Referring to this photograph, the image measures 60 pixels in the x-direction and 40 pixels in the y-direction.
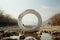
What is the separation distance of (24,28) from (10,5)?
277 mm

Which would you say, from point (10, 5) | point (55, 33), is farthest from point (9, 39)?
point (55, 33)

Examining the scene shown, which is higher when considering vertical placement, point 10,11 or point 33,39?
point 10,11

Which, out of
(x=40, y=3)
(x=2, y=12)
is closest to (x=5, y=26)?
(x=2, y=12)

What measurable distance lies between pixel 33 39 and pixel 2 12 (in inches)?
16.6

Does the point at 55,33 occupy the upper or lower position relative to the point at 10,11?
lower

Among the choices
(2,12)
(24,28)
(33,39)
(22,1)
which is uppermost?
(22,1)

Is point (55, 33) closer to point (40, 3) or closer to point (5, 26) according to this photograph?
point (40, 3)

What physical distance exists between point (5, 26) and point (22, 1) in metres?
0.31

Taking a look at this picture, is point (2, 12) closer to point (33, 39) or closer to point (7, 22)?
point (7, 22)

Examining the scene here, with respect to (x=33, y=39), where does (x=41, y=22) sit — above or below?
above

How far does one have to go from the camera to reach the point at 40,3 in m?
1.46

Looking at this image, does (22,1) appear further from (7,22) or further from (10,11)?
(7,22)

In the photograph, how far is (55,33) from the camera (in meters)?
1.45

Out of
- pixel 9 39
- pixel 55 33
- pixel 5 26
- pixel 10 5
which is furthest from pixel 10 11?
pixel 55 33
